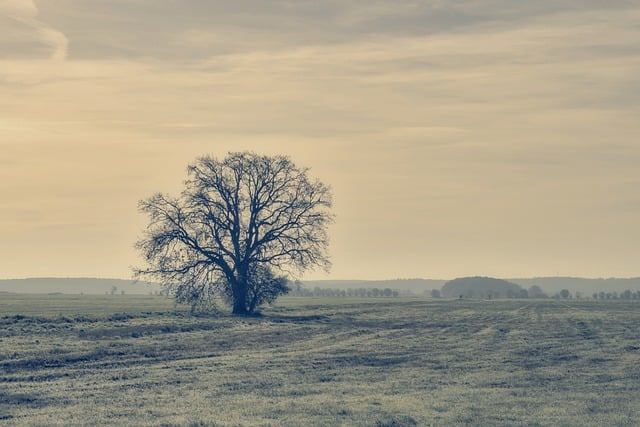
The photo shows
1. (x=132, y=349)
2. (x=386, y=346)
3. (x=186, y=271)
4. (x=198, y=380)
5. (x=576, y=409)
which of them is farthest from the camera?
(x=186, y=271)

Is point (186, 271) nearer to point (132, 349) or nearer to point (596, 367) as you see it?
point (132, 349)

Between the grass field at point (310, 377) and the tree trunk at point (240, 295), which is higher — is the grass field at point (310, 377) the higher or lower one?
the lower one

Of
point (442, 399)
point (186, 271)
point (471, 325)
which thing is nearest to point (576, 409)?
point (442, 399)

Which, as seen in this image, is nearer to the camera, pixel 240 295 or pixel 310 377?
pixel 310 377

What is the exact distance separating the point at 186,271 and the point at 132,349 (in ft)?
92.0

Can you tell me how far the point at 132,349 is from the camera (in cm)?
3041

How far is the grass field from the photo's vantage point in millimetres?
17312

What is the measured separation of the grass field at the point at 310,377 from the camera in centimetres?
1731

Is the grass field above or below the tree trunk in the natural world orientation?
below

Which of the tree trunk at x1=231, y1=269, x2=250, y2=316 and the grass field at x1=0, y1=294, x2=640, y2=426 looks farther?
the tree trunk at x1=231, y1=269, x2=250, y2=316

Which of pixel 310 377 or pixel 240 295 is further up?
pixel 240 295

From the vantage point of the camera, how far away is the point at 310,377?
22891 mm

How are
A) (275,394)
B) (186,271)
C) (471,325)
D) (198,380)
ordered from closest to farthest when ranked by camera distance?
1. (275,394)
2. (198,380)
3. (471,325)
4. (186,271)

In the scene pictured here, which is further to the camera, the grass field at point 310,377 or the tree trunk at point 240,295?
the tree trunk at point 240,295
